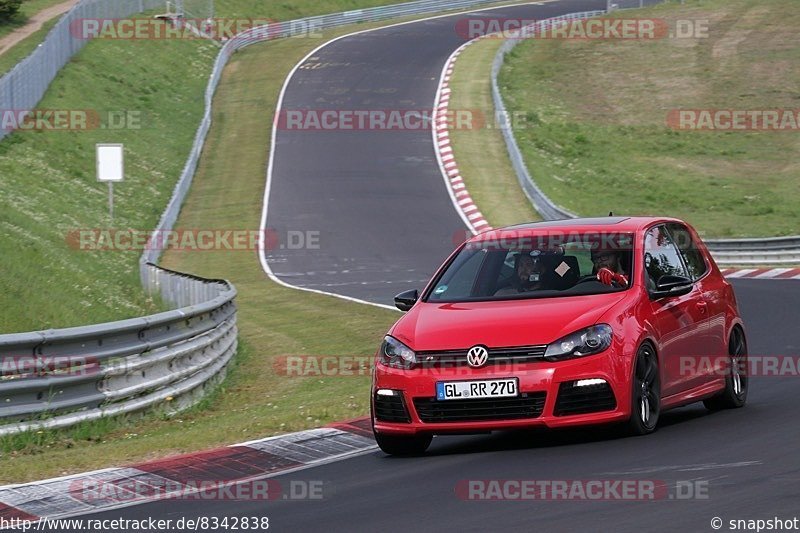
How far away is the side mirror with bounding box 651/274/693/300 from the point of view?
1016 centimetres

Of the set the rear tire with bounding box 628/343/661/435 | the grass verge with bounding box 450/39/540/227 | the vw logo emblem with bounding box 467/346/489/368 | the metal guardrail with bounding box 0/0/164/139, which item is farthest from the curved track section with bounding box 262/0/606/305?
the vw logo emblem with bounding box 467/346/489/368

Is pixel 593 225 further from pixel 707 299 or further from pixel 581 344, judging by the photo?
pixel 581 344

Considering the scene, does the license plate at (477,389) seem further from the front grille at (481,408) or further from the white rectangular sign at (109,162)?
the white rectangular sign at (109,162)

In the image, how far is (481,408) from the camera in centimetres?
938

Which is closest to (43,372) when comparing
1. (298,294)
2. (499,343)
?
(499,343)

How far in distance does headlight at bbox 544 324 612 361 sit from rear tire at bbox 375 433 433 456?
1.13 meters

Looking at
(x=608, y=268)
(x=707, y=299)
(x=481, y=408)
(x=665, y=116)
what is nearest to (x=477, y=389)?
(x=481, y=408)

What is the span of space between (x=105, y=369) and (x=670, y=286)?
501 centimetres

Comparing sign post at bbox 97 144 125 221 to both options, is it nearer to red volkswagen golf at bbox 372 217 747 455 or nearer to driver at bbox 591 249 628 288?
red volkswagen golf at bbox 372 217 747 455

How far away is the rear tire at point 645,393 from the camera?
950 centimetres

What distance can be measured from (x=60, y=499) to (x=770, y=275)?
21749 mm

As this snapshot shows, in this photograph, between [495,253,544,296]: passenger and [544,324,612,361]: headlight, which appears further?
[495,253,544,296]: passenger

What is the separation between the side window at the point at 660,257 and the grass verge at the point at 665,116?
26604mm

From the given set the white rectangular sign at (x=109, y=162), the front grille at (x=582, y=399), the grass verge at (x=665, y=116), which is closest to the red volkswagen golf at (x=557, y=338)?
the front grille at (x=582, y=399)
